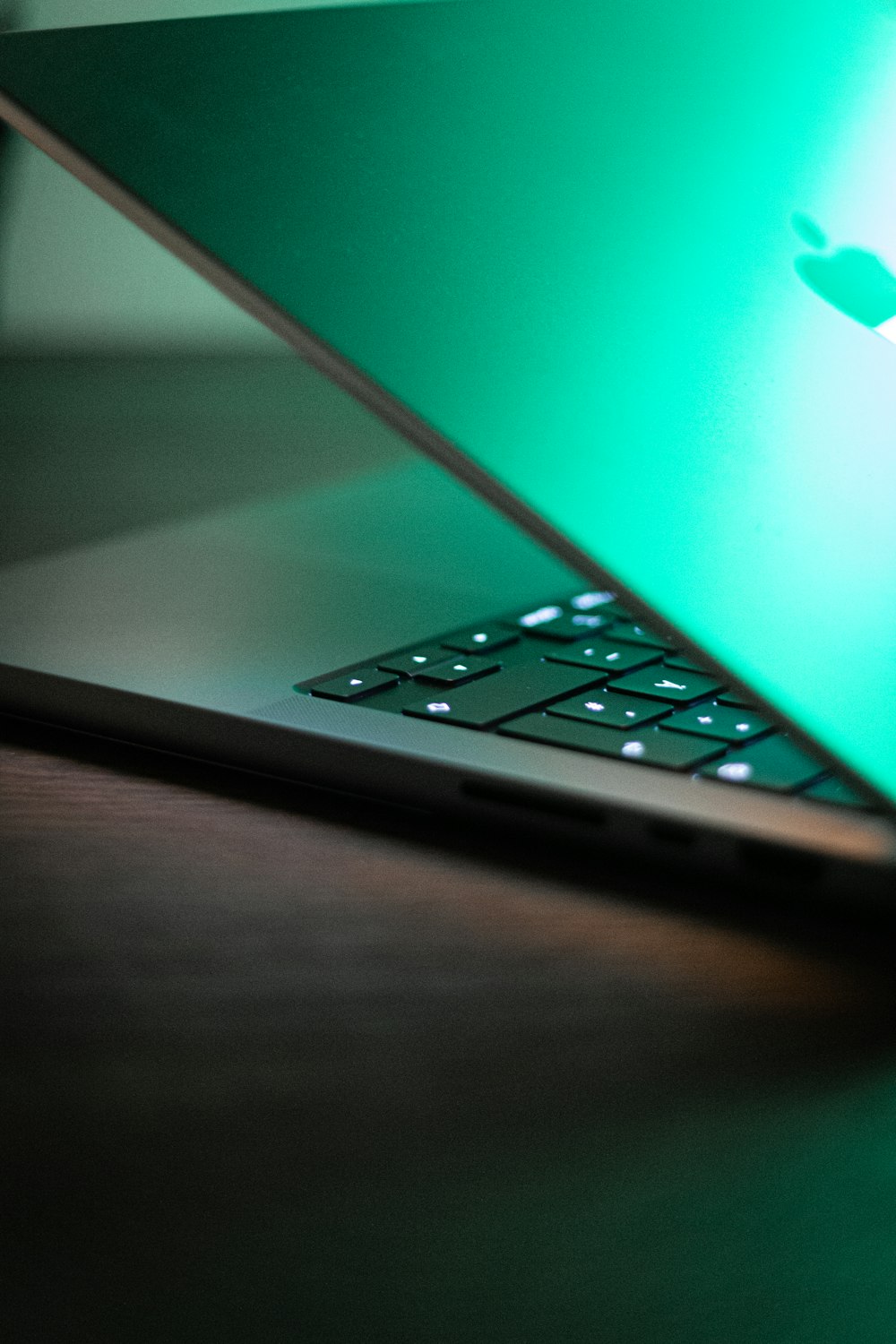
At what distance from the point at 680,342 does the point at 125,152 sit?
0.17 meters

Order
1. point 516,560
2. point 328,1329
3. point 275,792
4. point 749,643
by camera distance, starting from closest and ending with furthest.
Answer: point 328,1329 < point 749,643 < point 275,792 < point 516,560

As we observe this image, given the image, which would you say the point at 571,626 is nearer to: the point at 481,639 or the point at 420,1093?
the point at 481,639

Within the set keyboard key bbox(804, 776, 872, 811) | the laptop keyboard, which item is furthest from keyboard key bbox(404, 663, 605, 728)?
keyboard key bbox(804, 776, 872, 811)

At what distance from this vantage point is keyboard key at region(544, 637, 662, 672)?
0.51 metres

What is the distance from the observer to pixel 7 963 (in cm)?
38

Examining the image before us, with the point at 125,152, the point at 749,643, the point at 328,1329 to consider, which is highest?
the point at 125,152

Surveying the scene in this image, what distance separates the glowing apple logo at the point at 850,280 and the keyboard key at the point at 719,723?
127mm

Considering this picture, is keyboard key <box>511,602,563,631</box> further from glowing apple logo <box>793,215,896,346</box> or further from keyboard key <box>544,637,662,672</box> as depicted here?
glowing apple logo <box>793,215,896,346</box>

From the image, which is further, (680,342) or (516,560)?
(516,560)

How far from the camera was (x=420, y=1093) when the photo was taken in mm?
328

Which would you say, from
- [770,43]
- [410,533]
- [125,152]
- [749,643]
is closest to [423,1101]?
[749,643]

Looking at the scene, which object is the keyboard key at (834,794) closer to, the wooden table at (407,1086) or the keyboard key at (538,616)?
the wooden table at (407,1086)

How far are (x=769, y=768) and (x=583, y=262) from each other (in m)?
0.16

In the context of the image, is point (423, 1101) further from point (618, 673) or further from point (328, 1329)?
point (618, 673)
